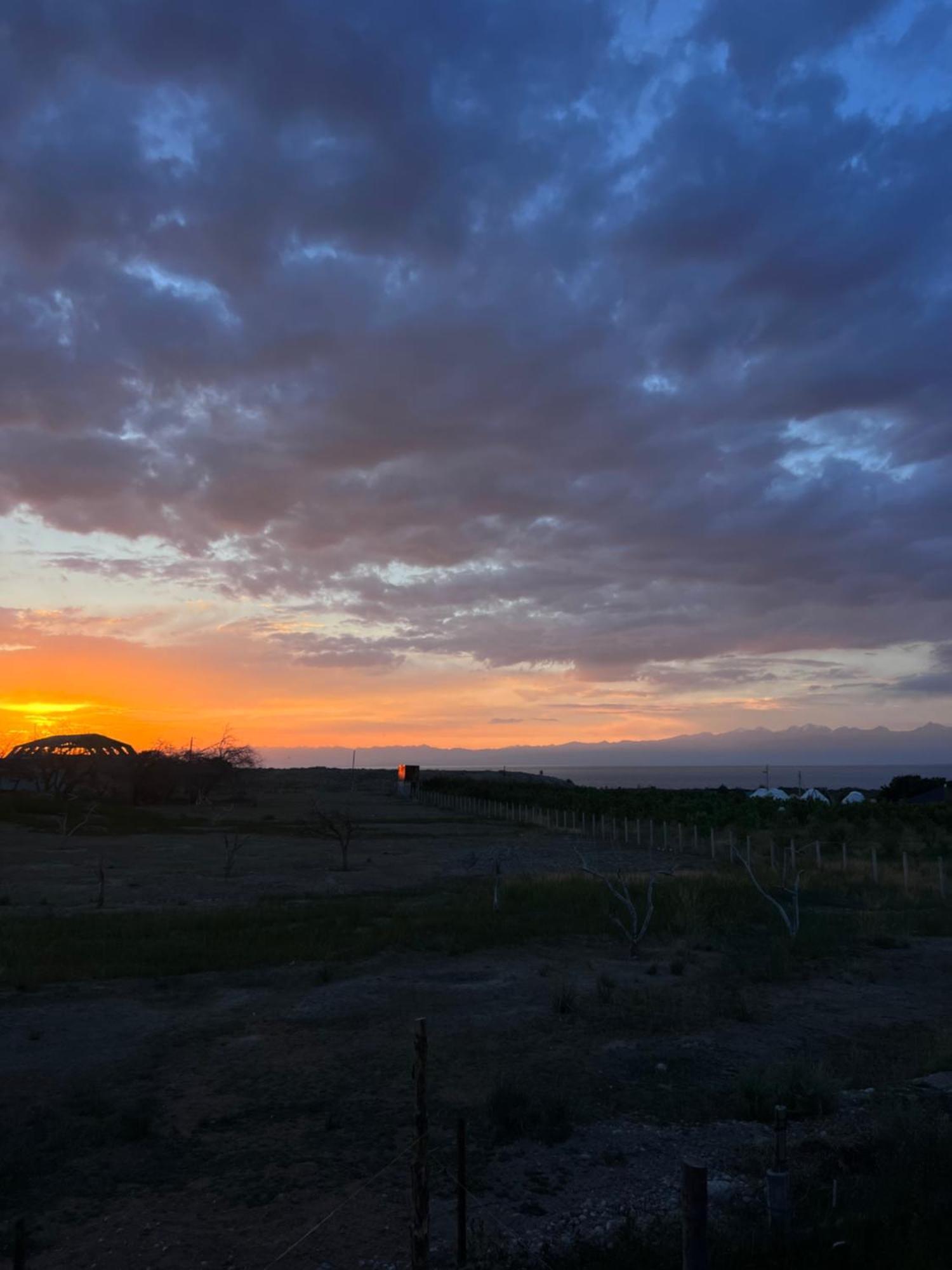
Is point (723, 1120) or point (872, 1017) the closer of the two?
point (723, 1120)

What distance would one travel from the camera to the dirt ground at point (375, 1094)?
8.00 metres

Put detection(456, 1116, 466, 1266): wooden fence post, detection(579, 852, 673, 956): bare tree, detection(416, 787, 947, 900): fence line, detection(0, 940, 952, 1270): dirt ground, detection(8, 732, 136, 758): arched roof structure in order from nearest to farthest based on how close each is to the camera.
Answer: detection(456, 1116, 466, 1266): wooden fence post, detection(0, 940, 952, 1270): dirt ground, detection(579, 852, 673, 956): bare tree, detection(416, 787, 947, 900): fence line, detection(8, 732, 136, 758): arched roof structure

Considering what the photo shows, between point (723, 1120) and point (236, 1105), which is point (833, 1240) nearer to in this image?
point (723, 1120)

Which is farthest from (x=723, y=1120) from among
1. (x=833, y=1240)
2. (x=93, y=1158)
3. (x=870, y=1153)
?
(x=93, y=1158)

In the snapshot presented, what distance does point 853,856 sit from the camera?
4172cm

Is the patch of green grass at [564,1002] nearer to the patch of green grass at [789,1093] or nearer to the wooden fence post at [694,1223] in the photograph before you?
the patch of green grass at [789,1093]

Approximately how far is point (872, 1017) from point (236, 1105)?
34.6ft

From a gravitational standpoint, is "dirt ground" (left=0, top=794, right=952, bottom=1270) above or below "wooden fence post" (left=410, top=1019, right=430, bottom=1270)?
below

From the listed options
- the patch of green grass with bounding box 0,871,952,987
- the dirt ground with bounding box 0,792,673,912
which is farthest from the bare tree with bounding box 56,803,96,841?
the patch of green grass with bounding box 0,871,952,987

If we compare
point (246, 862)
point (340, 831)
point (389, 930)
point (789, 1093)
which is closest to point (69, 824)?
point (340, 831)

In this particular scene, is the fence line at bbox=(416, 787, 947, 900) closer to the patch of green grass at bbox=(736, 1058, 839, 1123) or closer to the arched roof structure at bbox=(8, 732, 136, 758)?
the patch of green grass at bbox=(736, 1058, 839, 1123)

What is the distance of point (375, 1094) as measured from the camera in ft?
37.4

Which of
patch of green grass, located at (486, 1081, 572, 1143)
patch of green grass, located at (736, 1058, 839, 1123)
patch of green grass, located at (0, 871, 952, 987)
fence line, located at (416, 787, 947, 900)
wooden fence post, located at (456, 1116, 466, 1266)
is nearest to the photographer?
wooden fence post, located at (456, 1116, 466, 1266)

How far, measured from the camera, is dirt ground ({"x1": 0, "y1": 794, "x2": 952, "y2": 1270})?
8.00 meters
